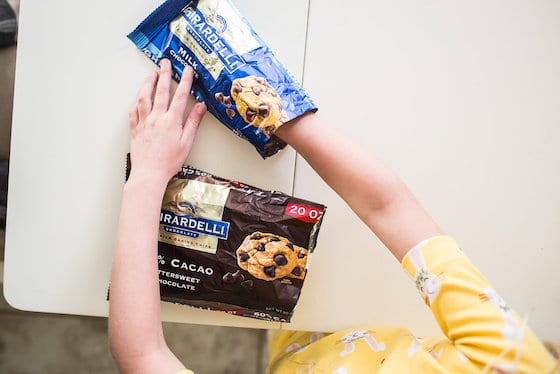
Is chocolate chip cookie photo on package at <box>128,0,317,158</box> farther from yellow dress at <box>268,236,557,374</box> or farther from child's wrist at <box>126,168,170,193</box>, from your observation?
yellow dress at <box>268,236,557,374</box>

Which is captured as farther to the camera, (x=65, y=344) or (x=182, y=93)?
(x=65, y=344)

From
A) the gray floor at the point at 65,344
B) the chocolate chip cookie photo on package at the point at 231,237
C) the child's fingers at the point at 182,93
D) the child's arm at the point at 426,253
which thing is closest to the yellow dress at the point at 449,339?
the child's arm at the point at 426,253

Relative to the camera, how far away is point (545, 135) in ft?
2.46

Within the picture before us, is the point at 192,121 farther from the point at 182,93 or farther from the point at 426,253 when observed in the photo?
the point at 426,253

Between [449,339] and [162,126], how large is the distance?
0.47 meters

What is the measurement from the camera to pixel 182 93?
0.66 meters

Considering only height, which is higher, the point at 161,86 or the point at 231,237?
the point at 161,86

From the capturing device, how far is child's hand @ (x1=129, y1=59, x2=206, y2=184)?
2.13ft

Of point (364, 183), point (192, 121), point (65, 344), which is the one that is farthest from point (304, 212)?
point (65, 344)

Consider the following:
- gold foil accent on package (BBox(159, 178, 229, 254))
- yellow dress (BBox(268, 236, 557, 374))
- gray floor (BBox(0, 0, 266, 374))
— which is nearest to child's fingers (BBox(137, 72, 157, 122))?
gold foil accent on package (BBox(159, 178, 229, 254))

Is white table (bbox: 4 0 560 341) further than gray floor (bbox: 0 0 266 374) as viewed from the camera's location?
No

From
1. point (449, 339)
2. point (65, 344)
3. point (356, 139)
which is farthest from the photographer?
point (65, 344)

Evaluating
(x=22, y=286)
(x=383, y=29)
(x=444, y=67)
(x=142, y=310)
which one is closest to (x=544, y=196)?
(x=444, y=67)

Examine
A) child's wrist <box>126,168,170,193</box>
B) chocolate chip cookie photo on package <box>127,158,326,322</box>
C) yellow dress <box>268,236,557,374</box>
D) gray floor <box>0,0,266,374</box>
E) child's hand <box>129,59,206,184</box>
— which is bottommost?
gray floor <box>0,0,266,374</box>
